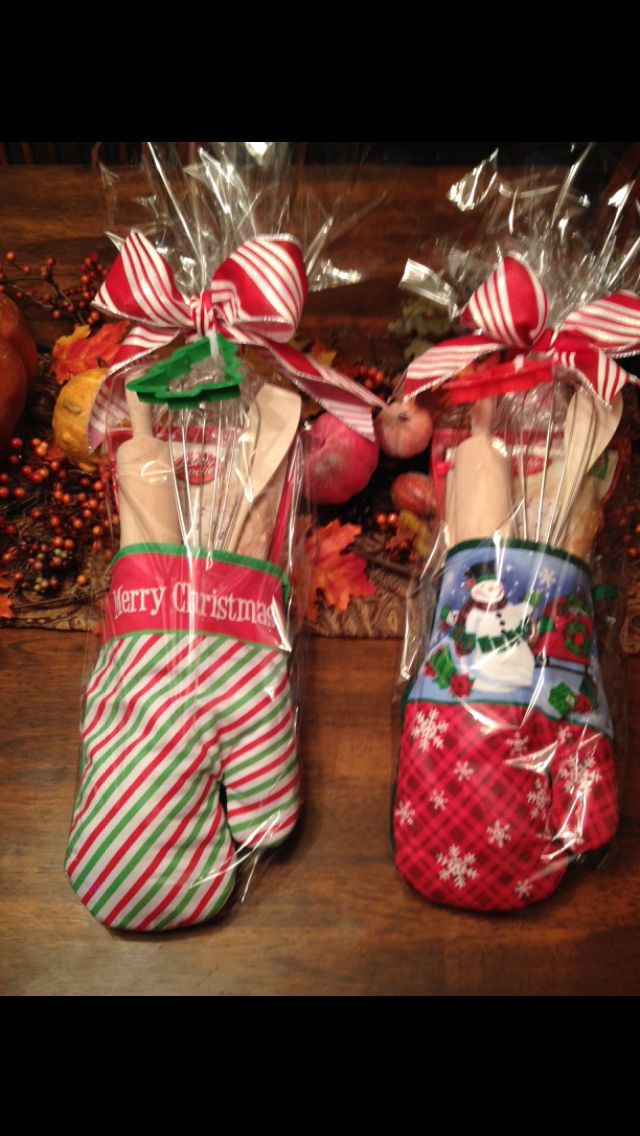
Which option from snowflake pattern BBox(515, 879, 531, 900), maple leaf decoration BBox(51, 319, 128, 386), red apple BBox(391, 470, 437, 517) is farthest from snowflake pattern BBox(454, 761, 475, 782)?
maple leaf decoration BBox(51, 319, 128, 386)

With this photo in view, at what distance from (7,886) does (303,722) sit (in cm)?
35

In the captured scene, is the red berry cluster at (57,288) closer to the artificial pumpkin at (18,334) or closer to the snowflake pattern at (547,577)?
the artificial pumpkin at (18,334)

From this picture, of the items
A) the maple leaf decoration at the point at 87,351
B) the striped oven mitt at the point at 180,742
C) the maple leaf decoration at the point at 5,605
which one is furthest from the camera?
the maple leaf decoration at the point at 87,351

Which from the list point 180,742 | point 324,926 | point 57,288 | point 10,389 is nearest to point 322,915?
point 324,926

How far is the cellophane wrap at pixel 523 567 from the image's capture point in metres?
0.94

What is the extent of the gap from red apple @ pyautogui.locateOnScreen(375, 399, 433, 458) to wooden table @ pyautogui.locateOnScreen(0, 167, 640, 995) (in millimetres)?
280

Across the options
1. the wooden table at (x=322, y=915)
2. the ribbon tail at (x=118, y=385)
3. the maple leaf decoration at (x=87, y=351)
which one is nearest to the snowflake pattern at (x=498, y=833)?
the wooden table at (x=322, y=915)

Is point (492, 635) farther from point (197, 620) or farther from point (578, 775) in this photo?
point (197, 620)

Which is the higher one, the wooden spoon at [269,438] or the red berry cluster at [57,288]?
the red berry cluster at [57,288]

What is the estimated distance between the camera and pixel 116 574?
99cm

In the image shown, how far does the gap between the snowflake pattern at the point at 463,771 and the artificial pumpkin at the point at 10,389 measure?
2.20ft

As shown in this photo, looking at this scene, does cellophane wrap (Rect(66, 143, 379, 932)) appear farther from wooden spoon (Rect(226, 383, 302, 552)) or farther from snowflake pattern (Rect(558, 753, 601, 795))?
snowflake pattern (Rect(558, 753, 601, 795))

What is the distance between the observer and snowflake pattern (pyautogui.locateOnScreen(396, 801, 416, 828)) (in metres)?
0.96

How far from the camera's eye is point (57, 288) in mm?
1293
